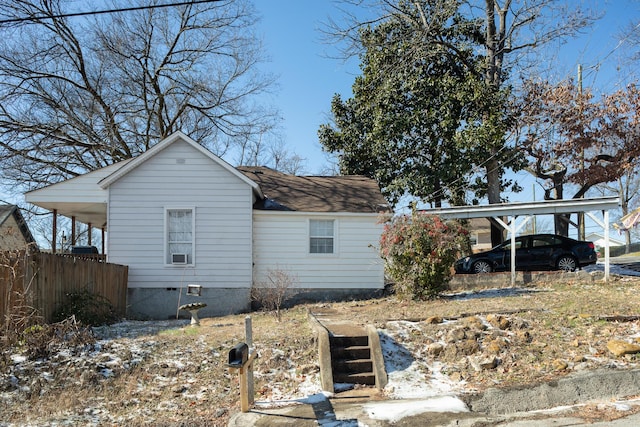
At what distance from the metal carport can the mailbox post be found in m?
9.21

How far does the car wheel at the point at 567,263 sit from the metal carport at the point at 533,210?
206 cm

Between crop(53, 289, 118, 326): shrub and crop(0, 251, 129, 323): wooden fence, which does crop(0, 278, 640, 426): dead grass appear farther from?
crop(53, 289, 118, 326): shrub

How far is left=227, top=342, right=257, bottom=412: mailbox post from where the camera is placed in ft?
21.5

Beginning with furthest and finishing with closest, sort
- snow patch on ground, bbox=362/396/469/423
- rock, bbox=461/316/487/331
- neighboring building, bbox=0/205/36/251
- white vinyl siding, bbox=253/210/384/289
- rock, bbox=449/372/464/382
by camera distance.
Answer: neighboring building, bbox=0/205/36/251
white vinyl siding, bbox=253/210/384/289
rock, bbox=461/316/487/331
rock, bbox=449/372/464/382
snow patch on ground, bbox=362/396/469/423

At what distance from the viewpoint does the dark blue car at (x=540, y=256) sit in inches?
689

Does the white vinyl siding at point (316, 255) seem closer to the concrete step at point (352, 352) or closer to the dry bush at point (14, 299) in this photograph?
the concrete step at point (352, 352)

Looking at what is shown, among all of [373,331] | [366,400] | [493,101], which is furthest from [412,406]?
[493,101]

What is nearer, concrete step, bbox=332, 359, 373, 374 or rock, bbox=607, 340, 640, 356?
rock, bbox=607, 340, 640, 356

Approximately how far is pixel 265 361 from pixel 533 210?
36.4 ft

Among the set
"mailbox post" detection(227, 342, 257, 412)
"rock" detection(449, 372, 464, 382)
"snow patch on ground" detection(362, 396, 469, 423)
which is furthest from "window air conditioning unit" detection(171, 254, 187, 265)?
"rock" detection(449, 372, 464, 382)

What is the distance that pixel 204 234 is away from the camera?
15047 mm

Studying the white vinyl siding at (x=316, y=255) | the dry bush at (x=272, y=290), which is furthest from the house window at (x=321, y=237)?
the dry bush at (x=272, y=290)

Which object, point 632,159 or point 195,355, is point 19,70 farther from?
point 632,159

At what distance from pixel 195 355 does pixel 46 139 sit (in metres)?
19.8
